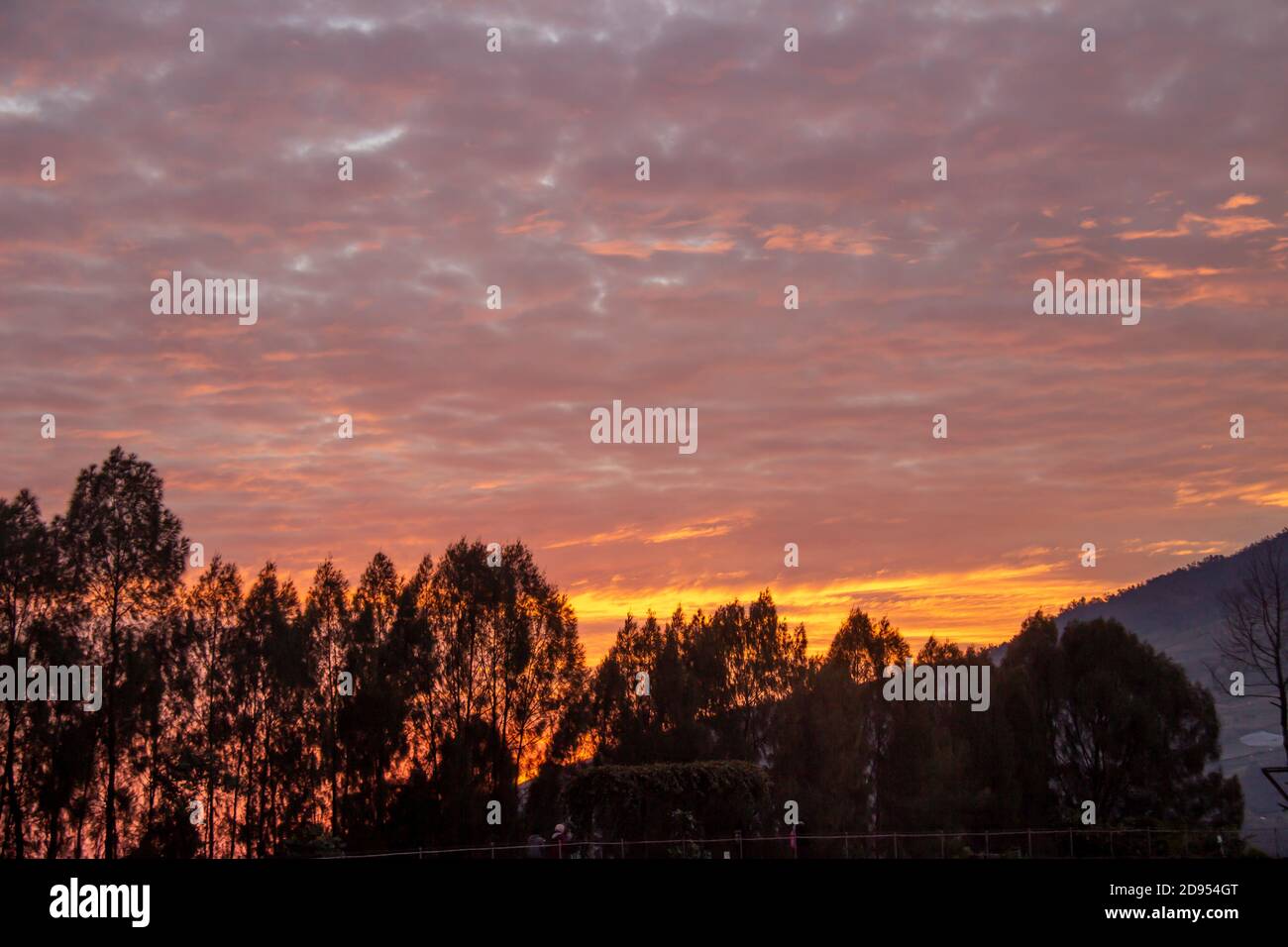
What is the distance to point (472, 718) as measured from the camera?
69.2m

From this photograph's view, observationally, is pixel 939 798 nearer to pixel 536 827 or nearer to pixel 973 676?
pixel 973 676

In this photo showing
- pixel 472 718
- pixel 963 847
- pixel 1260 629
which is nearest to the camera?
pixel 963 847

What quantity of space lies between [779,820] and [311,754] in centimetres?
2829

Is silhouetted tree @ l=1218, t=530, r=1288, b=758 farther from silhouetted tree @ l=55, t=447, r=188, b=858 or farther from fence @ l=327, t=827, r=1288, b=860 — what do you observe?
silhouetted tree @ l=55, t=447, r=188, b=858

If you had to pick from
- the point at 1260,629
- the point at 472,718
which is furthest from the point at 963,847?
the point at 472,718

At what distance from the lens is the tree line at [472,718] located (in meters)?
53.6

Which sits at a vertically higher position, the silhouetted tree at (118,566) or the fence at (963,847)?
the silhouetted tree at (118,566)

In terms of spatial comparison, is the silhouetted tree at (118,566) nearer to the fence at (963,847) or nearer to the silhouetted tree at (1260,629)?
the fence at (963,847)

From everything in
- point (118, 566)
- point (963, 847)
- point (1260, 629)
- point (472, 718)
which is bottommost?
point (963, 847)

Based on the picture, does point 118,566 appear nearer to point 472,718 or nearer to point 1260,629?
point 472,718

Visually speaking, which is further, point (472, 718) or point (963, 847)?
point (472, 718)

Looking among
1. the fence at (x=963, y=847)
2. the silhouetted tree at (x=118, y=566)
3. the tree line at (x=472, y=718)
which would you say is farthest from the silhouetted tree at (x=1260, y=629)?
the silhouetted tree at (x=118, y=566)
